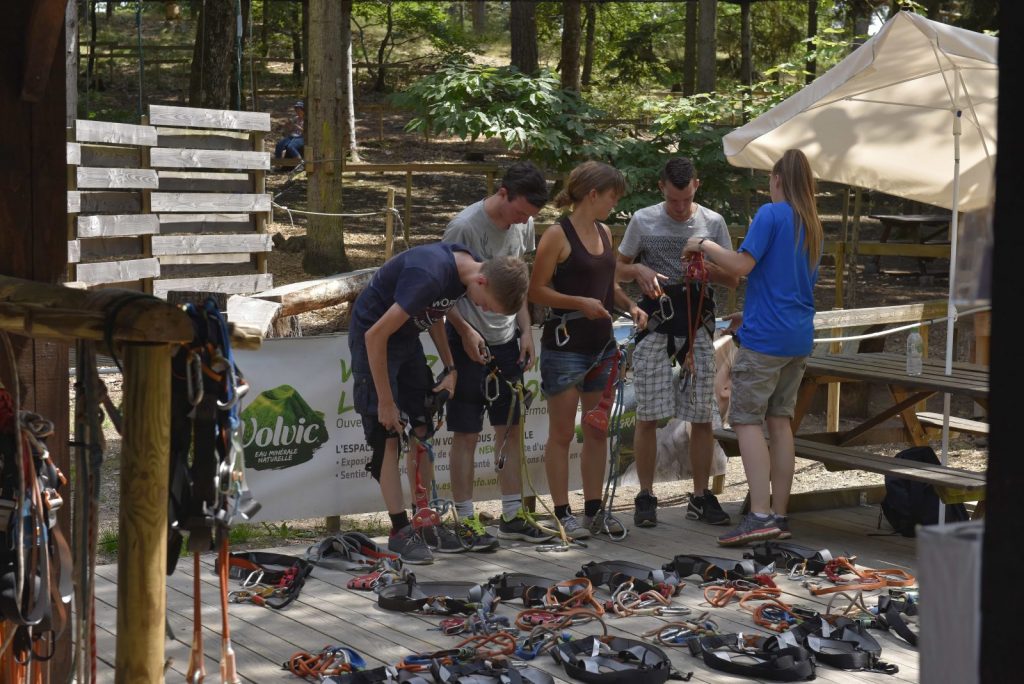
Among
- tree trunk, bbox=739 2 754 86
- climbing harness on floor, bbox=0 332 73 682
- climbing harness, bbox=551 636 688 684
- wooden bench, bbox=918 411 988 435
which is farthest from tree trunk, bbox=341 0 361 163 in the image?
climbing harness on floor, bbox=0 332 73 682

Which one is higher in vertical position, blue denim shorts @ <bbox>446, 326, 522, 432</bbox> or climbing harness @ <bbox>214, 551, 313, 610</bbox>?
blue denim shorts @ <bbox>446, 326, 522, 432</bbox>

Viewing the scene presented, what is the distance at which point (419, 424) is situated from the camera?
5.49 m

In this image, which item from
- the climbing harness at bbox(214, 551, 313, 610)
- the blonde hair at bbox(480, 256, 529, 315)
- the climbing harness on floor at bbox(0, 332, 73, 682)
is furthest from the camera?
the climbing harness at bbox(214, 551, 313, 610)

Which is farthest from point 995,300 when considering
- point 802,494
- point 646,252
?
point 802,494

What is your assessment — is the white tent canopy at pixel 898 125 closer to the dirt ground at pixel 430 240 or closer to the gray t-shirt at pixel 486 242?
the gray t-shirt at pixel 486 242

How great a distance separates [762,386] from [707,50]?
12.6 meters

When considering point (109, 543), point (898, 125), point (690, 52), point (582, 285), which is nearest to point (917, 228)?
point (690, 52)

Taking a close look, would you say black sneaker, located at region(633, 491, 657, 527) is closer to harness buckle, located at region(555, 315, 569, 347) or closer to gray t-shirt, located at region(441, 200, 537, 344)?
harness buckle, located at region(555, 315, 569, 347)

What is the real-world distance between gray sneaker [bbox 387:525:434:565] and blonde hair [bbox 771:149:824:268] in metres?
2.27

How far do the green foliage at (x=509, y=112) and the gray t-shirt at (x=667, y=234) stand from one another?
683 centimetres

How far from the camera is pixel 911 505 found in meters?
6.19

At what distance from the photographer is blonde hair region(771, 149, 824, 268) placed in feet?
18.6

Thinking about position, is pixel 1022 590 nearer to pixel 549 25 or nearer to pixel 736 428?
pixel 736 428

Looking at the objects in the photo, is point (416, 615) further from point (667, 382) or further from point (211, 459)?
point (211, 459)
